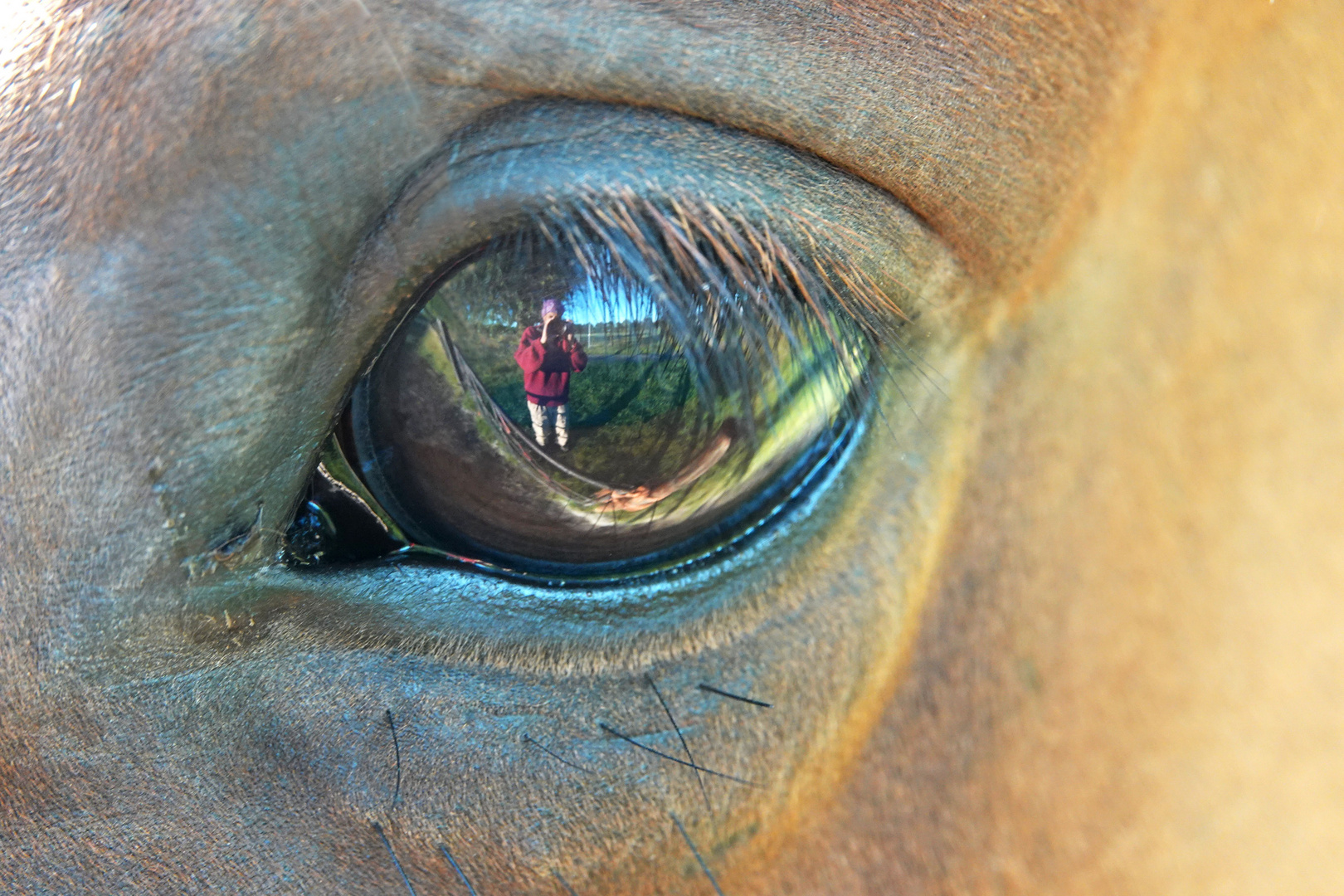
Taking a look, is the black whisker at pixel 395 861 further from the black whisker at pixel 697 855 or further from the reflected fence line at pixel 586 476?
the reflected fence line at pixel 586 476

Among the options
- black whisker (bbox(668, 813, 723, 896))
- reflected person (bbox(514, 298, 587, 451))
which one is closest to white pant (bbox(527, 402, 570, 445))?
reflected person (bbox(514, 298, 587, 451))

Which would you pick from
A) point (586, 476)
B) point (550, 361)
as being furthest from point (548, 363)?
point (586, 476)

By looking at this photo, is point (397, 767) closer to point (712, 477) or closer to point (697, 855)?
point (697, 855)

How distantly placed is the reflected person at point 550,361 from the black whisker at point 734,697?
0.30m

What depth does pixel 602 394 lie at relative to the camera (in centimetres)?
86

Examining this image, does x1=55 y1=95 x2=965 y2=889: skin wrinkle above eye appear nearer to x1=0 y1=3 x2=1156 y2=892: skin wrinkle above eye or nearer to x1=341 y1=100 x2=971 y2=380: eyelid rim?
x1=0 y1=3 x2=1156 y2=892: skin wrinkle above eye

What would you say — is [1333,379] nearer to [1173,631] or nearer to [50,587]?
[1173,631]

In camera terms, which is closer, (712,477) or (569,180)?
(569,180)

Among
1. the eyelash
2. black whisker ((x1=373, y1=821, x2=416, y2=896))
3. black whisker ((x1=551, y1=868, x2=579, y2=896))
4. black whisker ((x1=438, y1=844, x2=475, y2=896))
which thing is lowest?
black whisker ((x1=373, y1=821, x2=416, y2=896))

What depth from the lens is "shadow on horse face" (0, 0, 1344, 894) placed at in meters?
0.79

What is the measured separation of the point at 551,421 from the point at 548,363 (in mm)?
58

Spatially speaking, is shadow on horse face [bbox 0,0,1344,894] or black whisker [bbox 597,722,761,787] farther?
black whisker [bbox 597,722,761,787]

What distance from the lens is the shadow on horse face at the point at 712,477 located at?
79 cm

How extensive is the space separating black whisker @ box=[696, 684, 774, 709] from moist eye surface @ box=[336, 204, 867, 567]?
5.7 inches
